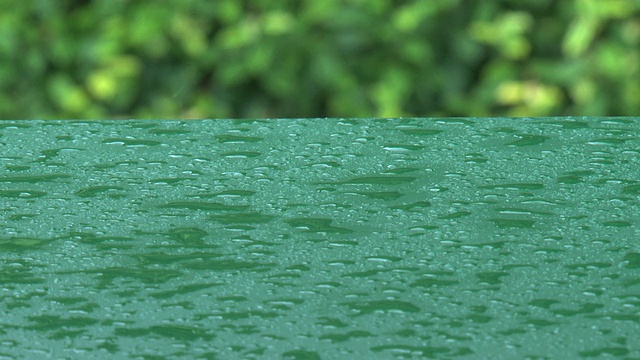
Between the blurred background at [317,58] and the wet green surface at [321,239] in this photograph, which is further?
the blurred background at [317,58]

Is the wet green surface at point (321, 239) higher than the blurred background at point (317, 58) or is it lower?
lower

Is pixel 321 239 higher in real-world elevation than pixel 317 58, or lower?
lower

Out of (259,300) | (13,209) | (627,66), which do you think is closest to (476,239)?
(259,300)

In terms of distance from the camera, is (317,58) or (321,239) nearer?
(321,239)
